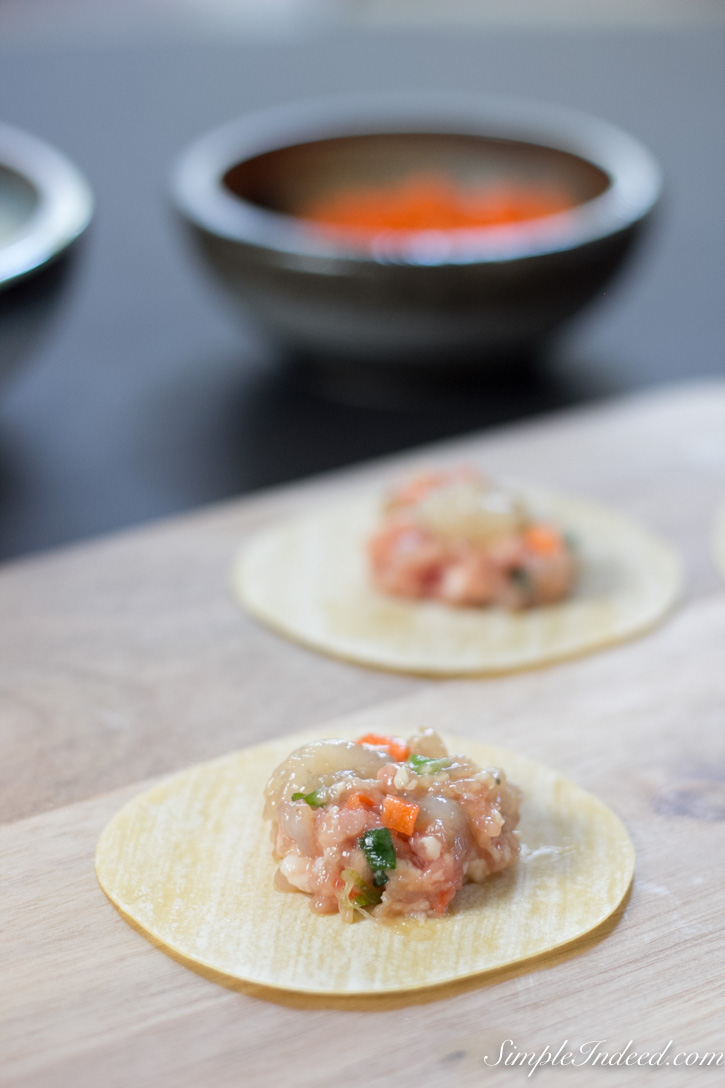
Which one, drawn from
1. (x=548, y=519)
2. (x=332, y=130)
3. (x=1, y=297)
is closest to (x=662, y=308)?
(x=332, y=130)

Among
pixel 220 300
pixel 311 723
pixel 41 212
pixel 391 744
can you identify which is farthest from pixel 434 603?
pixel 220 300

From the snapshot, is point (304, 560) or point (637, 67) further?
point (637, 67)

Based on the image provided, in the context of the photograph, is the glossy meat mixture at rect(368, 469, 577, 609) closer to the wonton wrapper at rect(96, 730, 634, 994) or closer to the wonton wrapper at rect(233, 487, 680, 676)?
the wonton wrapper at rect(233, 487, 680, 676)

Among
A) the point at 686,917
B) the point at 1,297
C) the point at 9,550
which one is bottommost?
the point at 9,550

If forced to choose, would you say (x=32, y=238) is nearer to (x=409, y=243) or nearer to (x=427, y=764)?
(x=409, y=243)

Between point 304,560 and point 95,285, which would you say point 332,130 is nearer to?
point 95,285

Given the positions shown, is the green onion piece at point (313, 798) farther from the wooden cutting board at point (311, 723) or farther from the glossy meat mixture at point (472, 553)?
the glossy meat mixture at point (472, 553)
